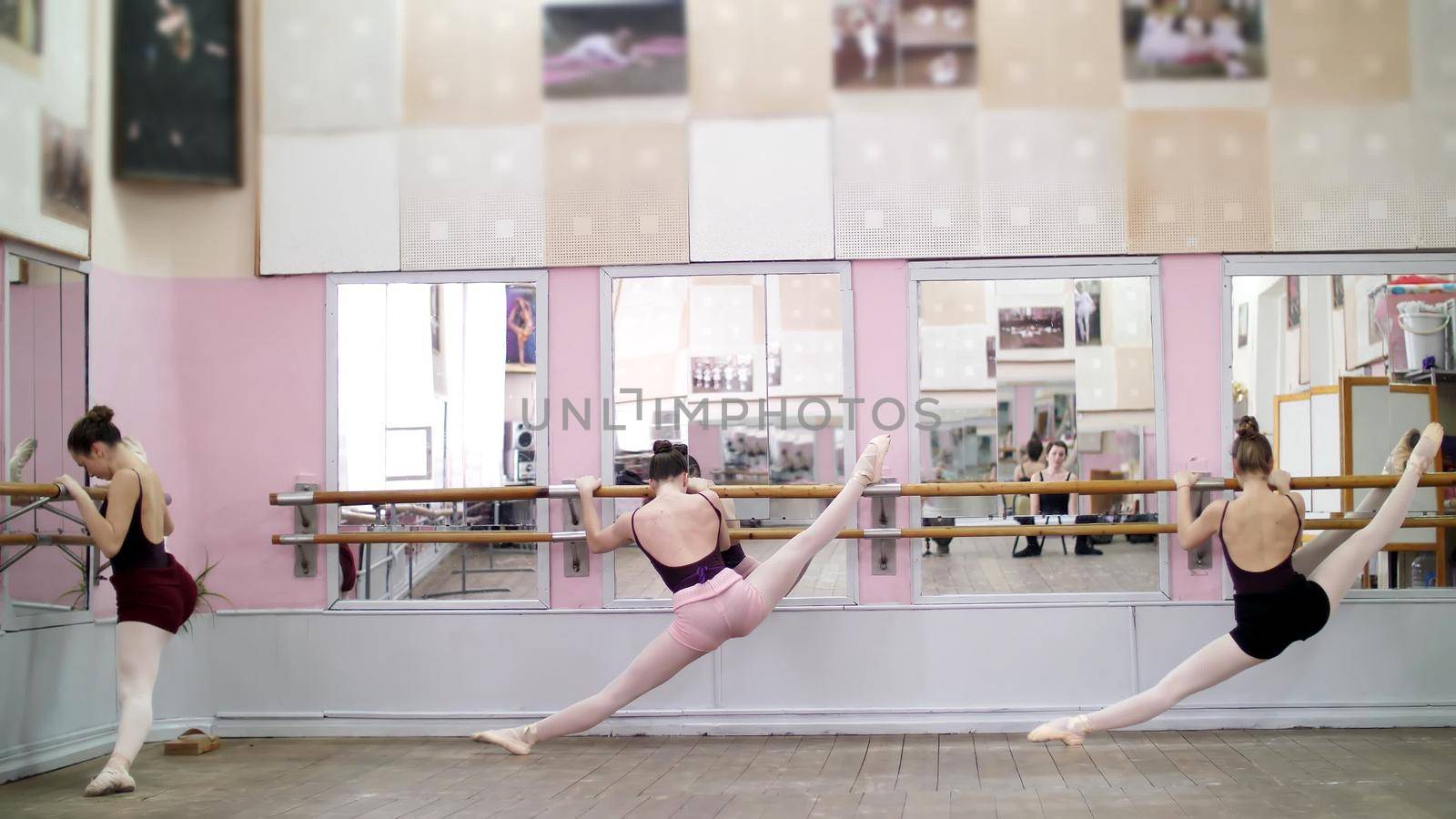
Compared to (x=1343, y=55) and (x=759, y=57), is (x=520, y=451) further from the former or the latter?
(x=1343, y=55)

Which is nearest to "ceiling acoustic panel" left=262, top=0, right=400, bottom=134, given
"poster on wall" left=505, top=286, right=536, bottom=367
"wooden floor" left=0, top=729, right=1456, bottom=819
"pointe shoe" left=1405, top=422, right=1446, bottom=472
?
"poster on wall" left=505, top=286, right=536, bottom=367

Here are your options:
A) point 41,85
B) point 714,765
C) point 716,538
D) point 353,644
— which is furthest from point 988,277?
point 41,85

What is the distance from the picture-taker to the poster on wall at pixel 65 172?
532 cm

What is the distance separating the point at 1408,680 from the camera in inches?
224

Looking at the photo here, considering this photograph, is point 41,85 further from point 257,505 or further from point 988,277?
point 988,277

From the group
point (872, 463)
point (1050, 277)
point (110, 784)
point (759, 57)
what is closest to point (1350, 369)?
point (1050, 277)

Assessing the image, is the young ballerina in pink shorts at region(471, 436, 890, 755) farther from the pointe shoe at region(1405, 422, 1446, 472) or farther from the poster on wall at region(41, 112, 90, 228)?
the poster on wall at region(41, 112, 90, 228)

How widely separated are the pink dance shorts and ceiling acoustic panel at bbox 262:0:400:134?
2902 millimetres

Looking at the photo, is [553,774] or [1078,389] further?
[1078,389]

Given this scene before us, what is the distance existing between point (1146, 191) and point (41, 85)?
4993mm

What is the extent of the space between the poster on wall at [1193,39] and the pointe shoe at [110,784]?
5.30 metres

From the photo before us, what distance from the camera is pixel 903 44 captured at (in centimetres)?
594

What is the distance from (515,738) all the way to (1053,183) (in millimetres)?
3541

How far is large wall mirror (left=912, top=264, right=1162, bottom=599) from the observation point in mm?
5805
